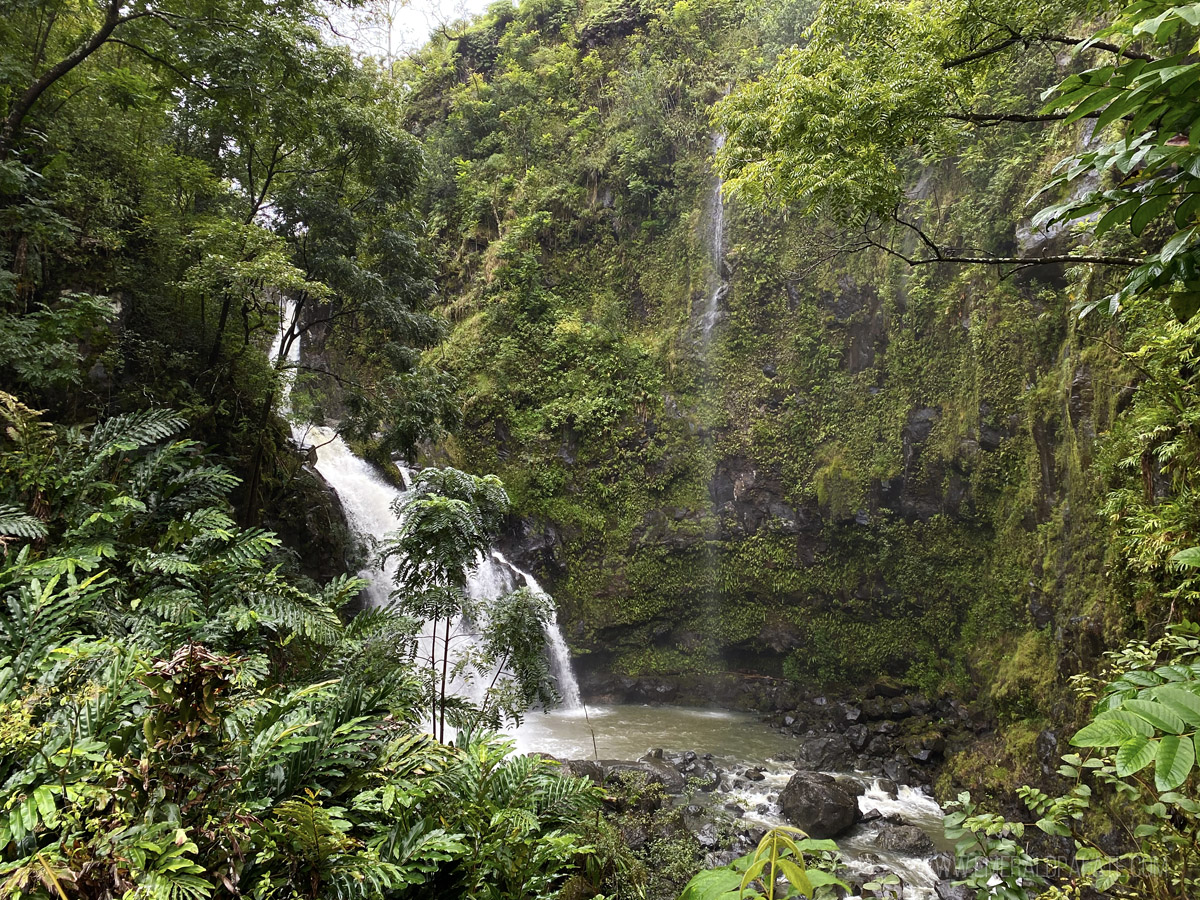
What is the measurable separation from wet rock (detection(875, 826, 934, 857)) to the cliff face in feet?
8.11

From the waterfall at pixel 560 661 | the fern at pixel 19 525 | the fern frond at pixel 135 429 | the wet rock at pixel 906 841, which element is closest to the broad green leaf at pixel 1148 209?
the fern at pixel 19 525

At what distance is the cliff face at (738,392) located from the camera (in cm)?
898

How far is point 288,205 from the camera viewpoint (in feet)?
23.8

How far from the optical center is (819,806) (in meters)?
7.09

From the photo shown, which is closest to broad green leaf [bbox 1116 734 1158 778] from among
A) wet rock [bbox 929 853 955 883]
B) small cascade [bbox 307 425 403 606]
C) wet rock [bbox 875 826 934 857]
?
wet rock [bbox 929 853 955 883]

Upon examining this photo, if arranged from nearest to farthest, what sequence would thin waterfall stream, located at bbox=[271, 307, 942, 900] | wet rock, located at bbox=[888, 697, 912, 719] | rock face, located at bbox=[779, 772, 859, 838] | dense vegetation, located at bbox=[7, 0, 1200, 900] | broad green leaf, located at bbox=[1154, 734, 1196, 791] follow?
broad green leaf, located at bbox=[1154, 734, 1196, 791]
dense vegetation, located at bbox=[7, 0, 1200, 900]
rock face, located at bbox=[779, 772, 859, 838]
thin waterfall stream, located at bbox=[271, 307, 942, 900]
wet rock, located at bbox=[888, 697, 912, 719]

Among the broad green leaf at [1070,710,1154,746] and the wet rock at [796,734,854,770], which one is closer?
the broad green leaf at [1070,710,1154,746]

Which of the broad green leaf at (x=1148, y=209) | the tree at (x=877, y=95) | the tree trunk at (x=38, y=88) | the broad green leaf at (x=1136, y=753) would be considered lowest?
the broad green leaf at (x=1136, y=753)

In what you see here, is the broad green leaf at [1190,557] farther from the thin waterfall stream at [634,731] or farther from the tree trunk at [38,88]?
the tree trunk at [38,88]

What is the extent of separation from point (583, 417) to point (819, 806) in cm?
865

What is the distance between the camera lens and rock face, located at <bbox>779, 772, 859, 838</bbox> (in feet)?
23.0

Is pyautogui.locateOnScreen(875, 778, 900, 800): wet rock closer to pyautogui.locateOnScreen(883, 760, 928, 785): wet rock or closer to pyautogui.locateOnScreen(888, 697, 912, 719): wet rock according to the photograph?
pyautogui.locateOnScreen(883, 760, 928, 785): wet rock

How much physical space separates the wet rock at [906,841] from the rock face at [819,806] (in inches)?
15.3

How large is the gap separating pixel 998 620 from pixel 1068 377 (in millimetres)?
4200
